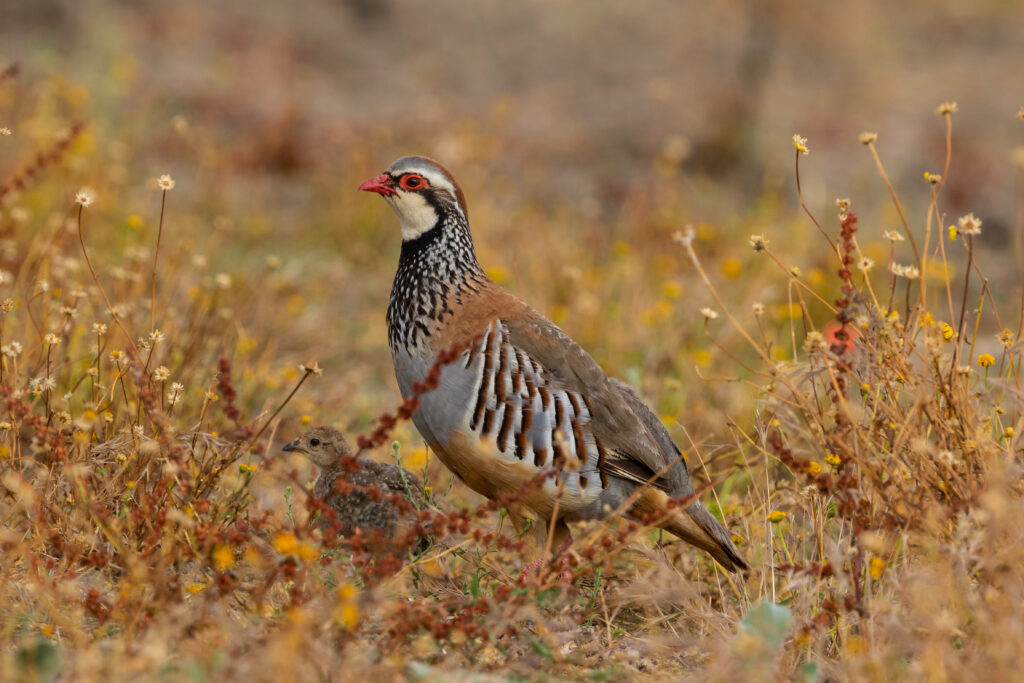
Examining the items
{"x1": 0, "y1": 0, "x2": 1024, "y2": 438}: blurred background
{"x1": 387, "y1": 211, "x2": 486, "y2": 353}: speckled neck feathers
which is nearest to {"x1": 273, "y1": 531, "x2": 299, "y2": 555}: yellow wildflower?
{"x1": 387, "y1": 211, "x2": 486, "y2": 353}: speckled neck feathers

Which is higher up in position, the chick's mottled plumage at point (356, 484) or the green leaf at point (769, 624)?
the chick's mottled plumage at point (356, 484)

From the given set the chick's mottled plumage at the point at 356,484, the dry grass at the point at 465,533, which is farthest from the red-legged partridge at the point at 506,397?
the chick's mottled plumage at the point at 356,484

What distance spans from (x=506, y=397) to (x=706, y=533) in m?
0.85

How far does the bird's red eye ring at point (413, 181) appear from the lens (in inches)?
170

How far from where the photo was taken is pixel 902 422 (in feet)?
11.0

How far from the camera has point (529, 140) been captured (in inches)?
464

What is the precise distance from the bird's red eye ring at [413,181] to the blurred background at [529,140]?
45.3 inches

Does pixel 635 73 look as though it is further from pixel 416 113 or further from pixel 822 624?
pixel 822 624

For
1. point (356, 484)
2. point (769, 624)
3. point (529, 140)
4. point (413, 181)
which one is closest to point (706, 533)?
point (769, 624)

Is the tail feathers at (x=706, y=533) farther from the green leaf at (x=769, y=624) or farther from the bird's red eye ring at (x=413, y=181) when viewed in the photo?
the bird's red eye ring at (x=413, y=181)

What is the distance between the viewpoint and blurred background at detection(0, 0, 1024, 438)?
22.6 ft

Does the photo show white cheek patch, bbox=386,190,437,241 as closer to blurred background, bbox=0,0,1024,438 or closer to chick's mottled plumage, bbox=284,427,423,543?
chick's mottled plumage, bbox=284,427,423,543

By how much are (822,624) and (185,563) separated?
6.61 ft

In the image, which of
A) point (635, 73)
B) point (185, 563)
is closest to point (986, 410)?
point (185, 563)
